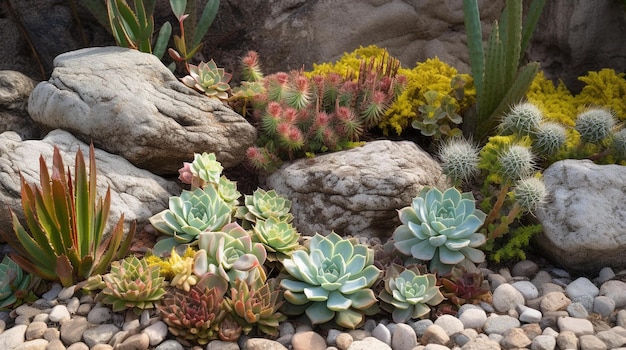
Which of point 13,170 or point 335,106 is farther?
point 335,106

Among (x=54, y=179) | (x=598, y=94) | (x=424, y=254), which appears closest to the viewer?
(x=54, y=179)

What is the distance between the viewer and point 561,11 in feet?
17.6

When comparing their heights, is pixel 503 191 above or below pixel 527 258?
above

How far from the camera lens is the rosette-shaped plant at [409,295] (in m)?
3.11

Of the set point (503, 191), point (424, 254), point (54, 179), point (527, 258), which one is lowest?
point (527, 258)

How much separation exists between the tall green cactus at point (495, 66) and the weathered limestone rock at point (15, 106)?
10.0 ft

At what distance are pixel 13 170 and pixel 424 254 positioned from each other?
227cm

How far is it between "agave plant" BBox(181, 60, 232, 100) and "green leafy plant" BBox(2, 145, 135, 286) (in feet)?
4.18

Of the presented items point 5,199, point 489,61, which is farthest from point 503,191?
point 5,199

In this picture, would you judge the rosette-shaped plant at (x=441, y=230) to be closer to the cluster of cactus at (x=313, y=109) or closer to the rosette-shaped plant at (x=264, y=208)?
the rosette-shaped plant at (x=264, y=208)

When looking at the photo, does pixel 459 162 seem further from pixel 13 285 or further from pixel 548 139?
pixel 13 285

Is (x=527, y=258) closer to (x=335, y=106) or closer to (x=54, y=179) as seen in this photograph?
(x=335, y=106)

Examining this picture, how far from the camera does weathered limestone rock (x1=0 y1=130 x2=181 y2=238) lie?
3373 mm

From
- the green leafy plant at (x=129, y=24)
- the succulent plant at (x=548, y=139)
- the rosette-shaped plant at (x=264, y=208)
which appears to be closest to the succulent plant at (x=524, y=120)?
the succulent plant at (x=548, y=139)
